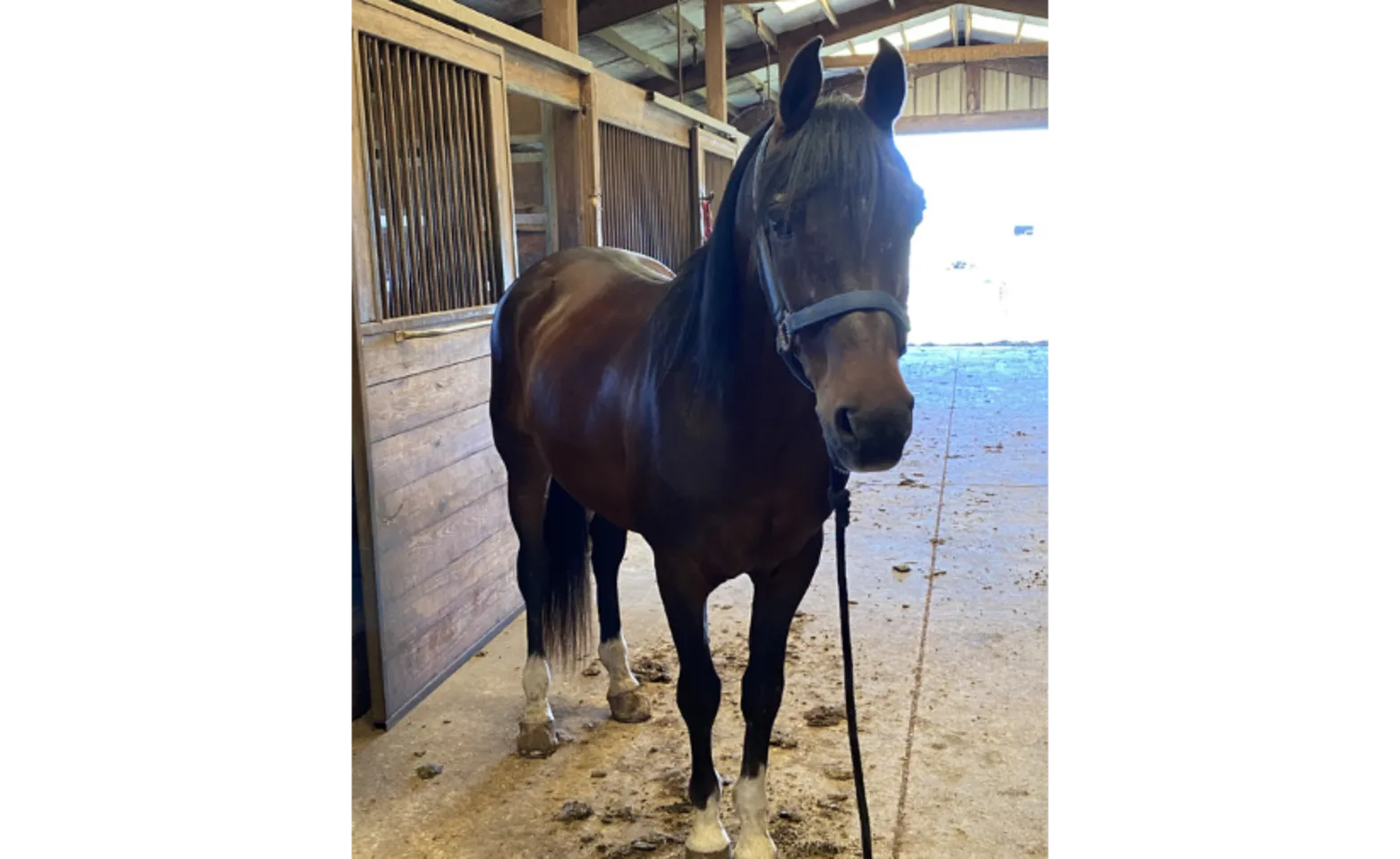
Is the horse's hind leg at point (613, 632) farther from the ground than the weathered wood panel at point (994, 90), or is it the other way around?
the weathered wood panel at point (994, 90)

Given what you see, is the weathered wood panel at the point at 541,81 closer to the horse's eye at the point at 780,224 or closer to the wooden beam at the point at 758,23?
the horse's eye at the point at 780,224

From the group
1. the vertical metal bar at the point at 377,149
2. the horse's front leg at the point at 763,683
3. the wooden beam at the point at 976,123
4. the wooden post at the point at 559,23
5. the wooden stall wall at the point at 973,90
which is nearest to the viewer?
the horse's front leg at the point at 763,683

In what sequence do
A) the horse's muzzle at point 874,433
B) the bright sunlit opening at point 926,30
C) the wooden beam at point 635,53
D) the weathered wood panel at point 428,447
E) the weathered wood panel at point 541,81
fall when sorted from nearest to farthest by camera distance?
1. the horse's muzzle at point 874,433
2. the weathered wood panel at point 428,447
3. the weathered wood panel at point 541,81
4. the wooden beam at point 635,53
5. the bright sunlit opening at point 926,30

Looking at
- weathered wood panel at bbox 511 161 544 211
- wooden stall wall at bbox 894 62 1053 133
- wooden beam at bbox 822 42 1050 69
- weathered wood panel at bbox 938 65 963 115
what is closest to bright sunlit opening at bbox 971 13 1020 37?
wooden stall wall at bbox 894 62 1053 133

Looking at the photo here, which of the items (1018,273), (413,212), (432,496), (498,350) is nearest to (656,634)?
(432,496)

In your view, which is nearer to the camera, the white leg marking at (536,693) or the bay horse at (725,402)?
the bay horse at (725,402)

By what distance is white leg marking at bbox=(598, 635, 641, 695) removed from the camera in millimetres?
2174

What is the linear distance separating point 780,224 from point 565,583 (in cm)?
131

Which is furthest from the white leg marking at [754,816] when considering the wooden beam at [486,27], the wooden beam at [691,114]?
the wooden beam at [691,114]

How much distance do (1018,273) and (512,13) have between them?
399 inches

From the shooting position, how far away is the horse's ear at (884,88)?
3.92ft

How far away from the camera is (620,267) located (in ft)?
7.14

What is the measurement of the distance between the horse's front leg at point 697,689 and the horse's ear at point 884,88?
0.76 meters

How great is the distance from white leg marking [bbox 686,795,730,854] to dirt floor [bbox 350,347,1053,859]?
0.08m
